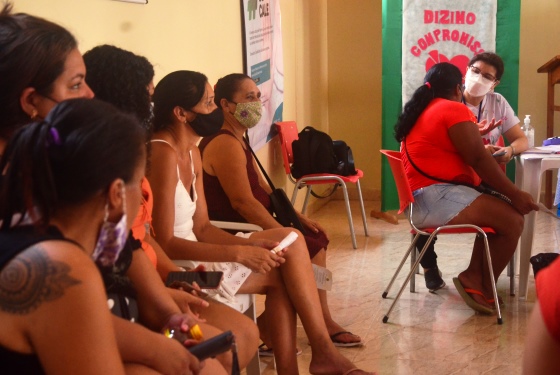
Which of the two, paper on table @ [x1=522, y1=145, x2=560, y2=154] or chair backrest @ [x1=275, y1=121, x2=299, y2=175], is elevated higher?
paper on table @ [x1=522, y1=145, x2=560, y2=154]

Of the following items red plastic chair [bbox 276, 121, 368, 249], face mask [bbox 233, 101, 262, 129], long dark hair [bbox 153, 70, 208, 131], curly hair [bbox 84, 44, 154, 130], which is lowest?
red plastic chair [bbox 276, 121, 368, 249]

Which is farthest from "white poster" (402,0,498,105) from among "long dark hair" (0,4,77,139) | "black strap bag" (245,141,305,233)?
"long dark hair" (0,4,77,139)

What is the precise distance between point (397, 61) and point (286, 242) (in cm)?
332

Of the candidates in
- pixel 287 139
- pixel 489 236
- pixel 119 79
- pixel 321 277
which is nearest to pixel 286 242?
pixel 321 277

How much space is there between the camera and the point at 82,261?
4.13 feet

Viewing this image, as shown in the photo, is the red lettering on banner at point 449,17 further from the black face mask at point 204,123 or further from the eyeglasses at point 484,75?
the black face mask at point 204,123

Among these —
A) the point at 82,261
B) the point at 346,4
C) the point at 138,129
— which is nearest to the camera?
the point at 82,261

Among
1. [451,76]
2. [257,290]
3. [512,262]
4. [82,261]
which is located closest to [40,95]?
[82,261]

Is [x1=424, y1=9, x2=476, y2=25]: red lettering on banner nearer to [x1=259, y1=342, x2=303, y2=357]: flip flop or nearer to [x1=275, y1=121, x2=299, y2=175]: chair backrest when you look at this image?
[x1=275, y1=121, x2=299, y2=175]: chair backrest

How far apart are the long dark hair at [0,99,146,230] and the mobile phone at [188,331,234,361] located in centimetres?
43

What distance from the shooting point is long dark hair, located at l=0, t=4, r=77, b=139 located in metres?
1.67

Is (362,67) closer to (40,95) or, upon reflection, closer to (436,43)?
(436,43)

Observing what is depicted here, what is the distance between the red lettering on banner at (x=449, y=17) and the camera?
18.2 ft

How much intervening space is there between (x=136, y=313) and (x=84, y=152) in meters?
0.63
